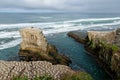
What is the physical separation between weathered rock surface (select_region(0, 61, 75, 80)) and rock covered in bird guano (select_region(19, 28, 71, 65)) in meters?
9.28

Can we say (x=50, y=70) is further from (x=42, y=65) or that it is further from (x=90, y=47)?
(x=90, y=47)

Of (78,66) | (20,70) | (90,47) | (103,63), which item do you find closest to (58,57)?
(78,66)

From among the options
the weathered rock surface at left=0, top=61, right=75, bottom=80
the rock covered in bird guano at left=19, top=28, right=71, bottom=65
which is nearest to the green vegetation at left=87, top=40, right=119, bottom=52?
the rock covered in bird guano at left=19, top=28, right=71, bottom=65

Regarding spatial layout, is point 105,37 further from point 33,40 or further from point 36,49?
point 33,40

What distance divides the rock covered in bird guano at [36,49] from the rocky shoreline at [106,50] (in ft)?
15.2

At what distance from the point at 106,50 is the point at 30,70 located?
12257 mm

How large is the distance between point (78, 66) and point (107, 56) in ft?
13.4

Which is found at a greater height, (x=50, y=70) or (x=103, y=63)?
(x=50, y=70)

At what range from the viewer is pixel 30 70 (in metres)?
25.1

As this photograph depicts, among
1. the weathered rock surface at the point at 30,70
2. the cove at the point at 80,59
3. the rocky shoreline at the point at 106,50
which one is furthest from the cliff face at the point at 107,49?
the weathered rock surface at the point at 30,70

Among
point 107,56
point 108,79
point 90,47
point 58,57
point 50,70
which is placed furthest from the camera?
point 90,47

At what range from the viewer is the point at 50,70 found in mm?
25109

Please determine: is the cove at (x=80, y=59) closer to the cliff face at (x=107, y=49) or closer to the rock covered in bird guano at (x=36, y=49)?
the cliff face at (x=107, y=49)

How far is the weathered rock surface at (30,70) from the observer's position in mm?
24141
